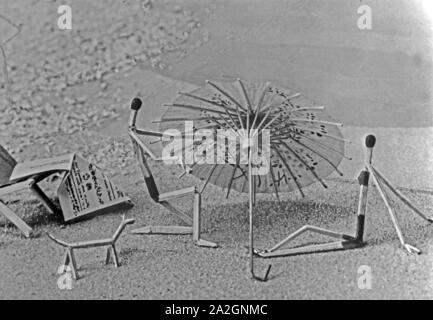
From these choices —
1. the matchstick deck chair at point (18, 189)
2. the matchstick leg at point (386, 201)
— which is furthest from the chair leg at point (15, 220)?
the matchstick leg at point (386, 201)

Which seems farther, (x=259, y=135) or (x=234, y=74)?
(x=234, y=74)

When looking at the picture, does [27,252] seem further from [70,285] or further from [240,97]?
[240,97]

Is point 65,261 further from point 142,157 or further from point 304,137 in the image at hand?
point 304,137

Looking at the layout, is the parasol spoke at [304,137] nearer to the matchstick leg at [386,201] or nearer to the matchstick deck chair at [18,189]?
the matchstick leg at [386,201]

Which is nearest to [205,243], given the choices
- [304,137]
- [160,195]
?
[160,195]

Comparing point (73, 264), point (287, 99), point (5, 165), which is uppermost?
point (287, 99)

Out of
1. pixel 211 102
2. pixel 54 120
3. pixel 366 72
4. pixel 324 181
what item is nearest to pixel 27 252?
pixel 54 120
